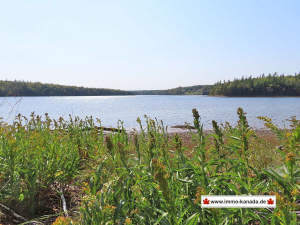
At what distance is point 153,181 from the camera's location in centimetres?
180

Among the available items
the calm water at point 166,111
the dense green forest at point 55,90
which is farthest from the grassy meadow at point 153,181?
the dense green forest at point 55,90

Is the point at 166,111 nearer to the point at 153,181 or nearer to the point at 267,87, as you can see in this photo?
the point at 153,181

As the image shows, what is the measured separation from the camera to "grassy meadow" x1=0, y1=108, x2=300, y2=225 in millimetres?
1344

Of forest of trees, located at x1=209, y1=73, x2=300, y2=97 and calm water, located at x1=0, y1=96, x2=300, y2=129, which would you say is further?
forest of trees, located at x1=209, y1=73, x2=300, y2=97

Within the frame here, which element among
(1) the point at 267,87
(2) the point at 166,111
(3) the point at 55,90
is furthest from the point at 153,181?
(3) the point at 55,90

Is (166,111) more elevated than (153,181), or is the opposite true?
(153,181)

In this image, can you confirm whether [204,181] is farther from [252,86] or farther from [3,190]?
[252,86]

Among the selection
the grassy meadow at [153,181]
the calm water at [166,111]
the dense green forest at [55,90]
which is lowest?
the calm water at [166,111]

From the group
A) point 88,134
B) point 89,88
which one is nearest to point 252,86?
point 89,88

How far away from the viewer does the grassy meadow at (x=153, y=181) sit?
1.34 m

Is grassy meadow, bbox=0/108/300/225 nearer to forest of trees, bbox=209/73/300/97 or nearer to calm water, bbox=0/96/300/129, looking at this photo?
calm water, bbox=0/96/300/129

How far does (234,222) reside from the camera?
1.54 meters

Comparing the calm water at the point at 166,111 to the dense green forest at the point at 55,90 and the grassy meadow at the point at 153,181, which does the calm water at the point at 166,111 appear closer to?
the grassy meadow at the point at 153,181

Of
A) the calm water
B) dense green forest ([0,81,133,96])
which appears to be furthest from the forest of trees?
dense green forest ([0,81,133,96])
